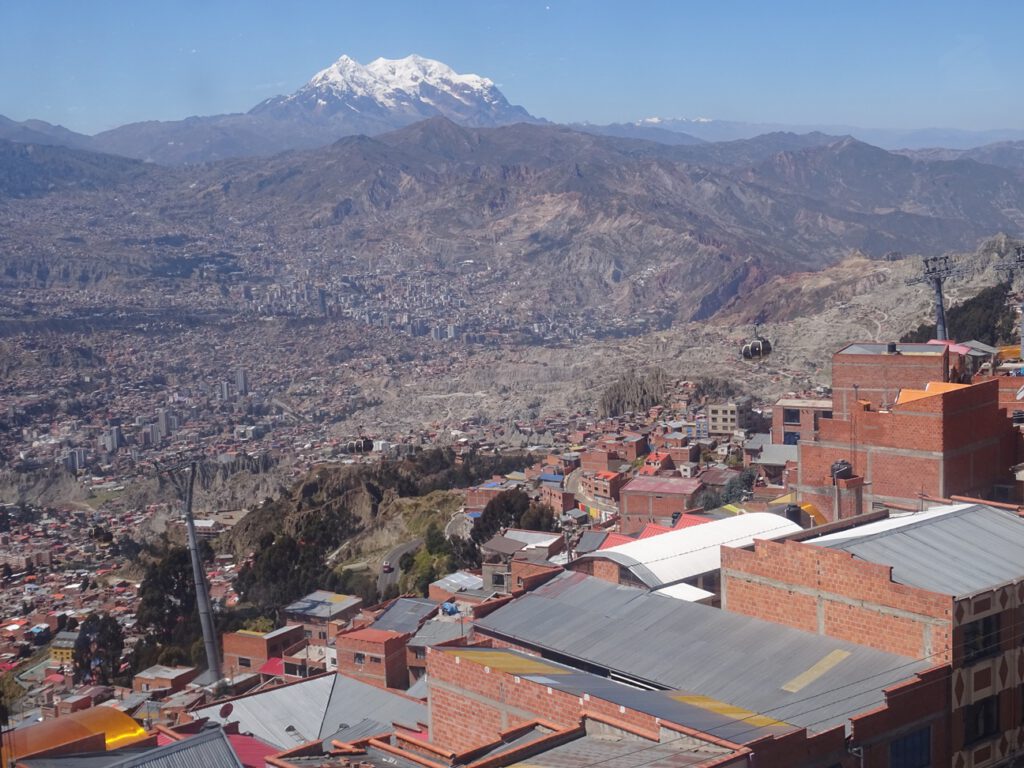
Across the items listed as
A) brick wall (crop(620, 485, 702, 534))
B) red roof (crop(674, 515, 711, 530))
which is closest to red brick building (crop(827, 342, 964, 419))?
red roof (crop(674, 515, 711, 530))

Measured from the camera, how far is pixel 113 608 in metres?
34.0

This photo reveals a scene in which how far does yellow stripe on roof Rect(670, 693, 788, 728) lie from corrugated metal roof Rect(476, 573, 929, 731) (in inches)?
8.7

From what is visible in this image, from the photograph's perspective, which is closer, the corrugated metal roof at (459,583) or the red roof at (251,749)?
the red roof at (251,749)

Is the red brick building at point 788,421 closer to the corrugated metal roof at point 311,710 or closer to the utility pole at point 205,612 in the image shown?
the utility pole at point 205,612

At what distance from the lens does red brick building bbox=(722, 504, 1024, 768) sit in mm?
10375

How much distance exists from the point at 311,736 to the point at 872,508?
811 centimetres

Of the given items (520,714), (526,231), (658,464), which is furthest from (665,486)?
(526,231)

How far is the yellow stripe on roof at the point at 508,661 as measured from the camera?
410 inches

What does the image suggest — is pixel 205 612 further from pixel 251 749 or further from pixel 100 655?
pixel 251 749

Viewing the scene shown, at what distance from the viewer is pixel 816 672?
415 inches

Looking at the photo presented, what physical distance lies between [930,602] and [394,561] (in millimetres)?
23053

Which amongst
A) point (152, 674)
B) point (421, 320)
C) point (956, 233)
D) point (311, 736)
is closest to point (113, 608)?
point (152, 674)

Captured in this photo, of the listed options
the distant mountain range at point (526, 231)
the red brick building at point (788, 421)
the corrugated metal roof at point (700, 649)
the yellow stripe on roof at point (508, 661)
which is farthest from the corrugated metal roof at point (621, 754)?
the distant mountain range at point (526, 231)

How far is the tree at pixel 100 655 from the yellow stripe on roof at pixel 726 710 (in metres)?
18.4
